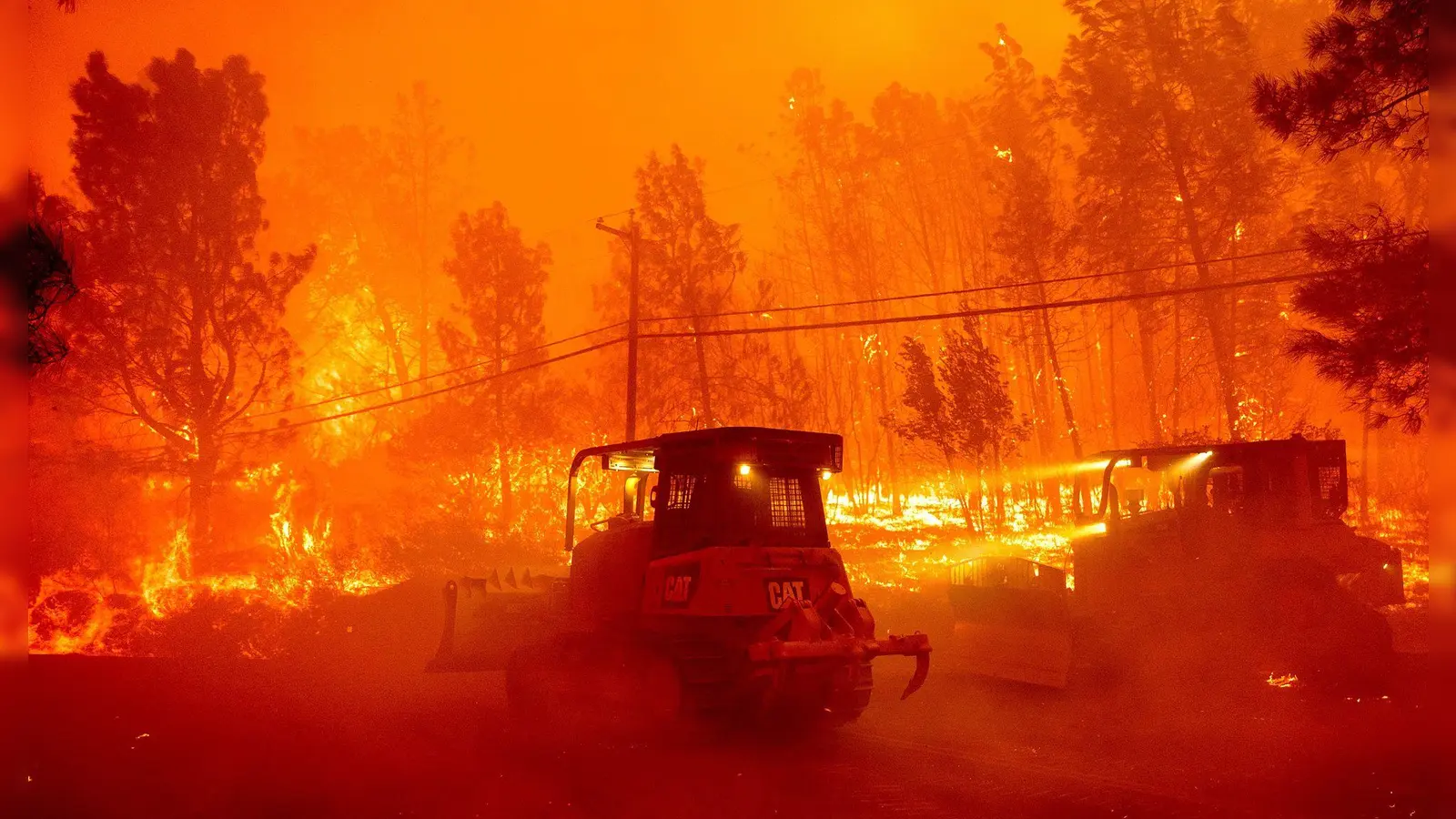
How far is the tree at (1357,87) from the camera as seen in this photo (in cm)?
998

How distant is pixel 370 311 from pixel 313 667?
103 feet

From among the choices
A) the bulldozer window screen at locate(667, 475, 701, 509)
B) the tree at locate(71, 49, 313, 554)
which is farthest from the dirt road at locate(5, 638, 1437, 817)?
the tree at locate(71, 49, 313, 554)

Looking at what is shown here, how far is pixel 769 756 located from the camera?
9562 mm

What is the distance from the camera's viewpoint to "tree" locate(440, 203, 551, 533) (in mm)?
Result: 35219

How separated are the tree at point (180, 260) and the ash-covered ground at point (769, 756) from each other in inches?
623

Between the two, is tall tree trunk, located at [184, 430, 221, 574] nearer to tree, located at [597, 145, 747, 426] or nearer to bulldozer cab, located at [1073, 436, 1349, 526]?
tree, located at [597, 145, 747, 426]

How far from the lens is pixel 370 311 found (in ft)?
151

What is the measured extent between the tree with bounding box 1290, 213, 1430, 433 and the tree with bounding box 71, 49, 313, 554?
27.5 m

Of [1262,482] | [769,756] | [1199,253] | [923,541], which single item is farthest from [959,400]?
[769,756]

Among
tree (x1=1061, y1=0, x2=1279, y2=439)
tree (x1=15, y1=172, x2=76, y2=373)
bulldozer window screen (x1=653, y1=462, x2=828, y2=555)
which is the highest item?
tree (x1=1061, y1=0, x2=1279, y2=439)

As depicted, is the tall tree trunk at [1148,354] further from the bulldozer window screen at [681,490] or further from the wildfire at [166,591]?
the wildfire at [166,591]

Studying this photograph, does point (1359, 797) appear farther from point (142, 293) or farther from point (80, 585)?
point (142, 293)

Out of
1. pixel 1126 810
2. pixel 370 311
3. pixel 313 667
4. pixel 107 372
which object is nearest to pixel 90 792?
pixel 1126 810

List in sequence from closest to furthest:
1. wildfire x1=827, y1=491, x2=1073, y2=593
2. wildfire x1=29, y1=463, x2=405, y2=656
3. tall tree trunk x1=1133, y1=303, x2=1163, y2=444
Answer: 1. wildfire x1=29, y1=463, x2=405, y2=656
2. wildfire x1=827, y1=491, x2=1073, y2=593
3. tall tree trunk x1=1133, y1=303, x2=1163, y2=444
